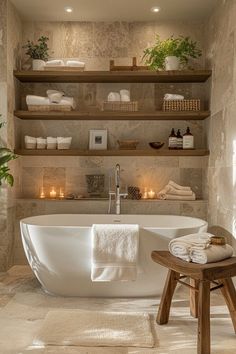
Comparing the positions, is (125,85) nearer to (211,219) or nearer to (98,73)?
(98,73)

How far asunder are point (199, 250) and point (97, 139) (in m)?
2.11

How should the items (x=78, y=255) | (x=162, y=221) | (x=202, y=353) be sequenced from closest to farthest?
(x=202, y=353)
(x=78, y=255)
(x=162, y=221)

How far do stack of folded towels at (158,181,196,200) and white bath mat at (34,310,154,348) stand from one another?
4.87 feet

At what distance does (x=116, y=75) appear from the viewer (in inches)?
152

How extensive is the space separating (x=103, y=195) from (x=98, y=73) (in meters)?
1.28

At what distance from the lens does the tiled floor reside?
2.17 meters

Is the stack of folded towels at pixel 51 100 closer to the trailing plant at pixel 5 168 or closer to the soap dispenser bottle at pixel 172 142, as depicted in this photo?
the trailing plant at pixel 5 168

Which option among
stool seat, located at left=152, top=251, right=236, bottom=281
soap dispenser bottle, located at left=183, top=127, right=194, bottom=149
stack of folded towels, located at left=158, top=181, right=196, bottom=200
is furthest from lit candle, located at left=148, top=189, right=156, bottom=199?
stool seat, located at left=152, top=251, right=236, bottom=281

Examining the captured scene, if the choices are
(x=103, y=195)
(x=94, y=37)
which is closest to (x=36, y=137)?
(x=103, y=195)

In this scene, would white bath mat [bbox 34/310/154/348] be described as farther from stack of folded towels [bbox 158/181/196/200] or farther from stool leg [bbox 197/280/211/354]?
stack of folded towels [bbox 158/181/196/200]

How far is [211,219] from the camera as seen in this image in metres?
3.74

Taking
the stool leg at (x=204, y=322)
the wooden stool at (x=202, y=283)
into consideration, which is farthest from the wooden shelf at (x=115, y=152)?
the stool leg at (x=204, y=322)

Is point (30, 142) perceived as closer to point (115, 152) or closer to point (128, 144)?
point (115, 152)

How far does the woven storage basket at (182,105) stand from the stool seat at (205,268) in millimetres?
1904
